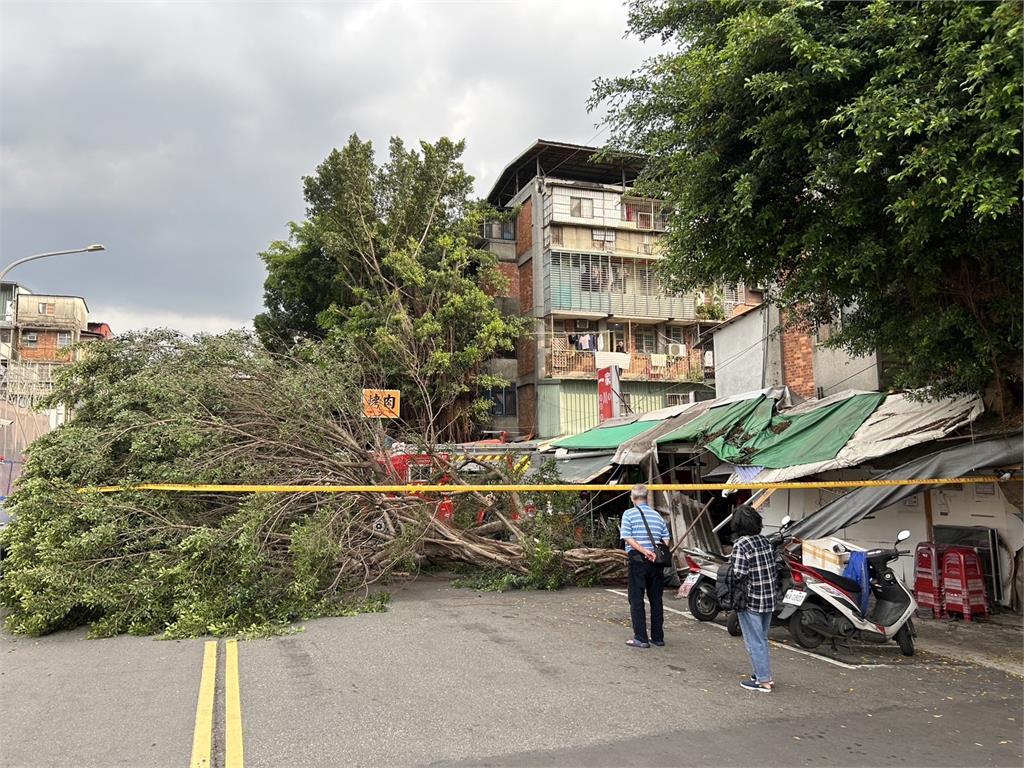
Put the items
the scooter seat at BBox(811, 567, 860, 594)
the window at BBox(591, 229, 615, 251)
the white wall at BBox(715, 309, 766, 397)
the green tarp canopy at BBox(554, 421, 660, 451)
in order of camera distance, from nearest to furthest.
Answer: the scooter seat at BBox(811, 567, 860, 594) → the green tarp canopy at BBox(554, 421, 660, 451) → the white wall at BBox(715, 309, 766, 397) → the window at BBox(591, 229, 615, 251)

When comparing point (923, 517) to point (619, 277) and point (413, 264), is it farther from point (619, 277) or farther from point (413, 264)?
point (619, 277)

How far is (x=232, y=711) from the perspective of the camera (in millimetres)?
5297

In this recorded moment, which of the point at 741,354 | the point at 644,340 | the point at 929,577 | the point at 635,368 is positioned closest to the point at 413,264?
the point at 635,368

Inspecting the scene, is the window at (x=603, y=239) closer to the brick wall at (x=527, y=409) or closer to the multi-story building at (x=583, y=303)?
the multi-story building at (x=583, y=303)

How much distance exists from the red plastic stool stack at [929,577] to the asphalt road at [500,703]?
2.06 m

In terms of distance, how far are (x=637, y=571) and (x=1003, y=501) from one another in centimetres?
502

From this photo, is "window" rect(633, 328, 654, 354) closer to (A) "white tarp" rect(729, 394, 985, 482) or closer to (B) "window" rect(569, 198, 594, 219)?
(B) "window" rect(569, 198, 594, 219)

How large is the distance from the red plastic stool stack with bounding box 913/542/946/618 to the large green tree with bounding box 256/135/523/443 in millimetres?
16257

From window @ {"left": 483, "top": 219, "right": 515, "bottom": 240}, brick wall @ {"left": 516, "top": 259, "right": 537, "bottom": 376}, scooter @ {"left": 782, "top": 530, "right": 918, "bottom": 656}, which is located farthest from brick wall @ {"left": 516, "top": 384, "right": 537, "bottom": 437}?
scooter @ {"left": 782, "top": 530, "right": 918, "bottom": 656}

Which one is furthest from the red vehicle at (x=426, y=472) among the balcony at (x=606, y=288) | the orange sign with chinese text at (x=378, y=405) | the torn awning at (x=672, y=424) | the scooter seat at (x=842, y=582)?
the balcony at (x=606, y=288)

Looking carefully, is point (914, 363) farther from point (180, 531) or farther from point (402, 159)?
point (402, 159)

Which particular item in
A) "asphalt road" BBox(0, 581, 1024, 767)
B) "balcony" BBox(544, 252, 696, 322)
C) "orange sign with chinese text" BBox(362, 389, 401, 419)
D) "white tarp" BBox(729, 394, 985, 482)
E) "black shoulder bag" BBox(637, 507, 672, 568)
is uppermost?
"balcony" BBox(544, 252, 696, 322)

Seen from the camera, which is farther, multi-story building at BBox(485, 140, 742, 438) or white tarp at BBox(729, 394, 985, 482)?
multi-story building at BBox(485, 140, 742, 438)

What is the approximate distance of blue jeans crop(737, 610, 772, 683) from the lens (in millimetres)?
5918
